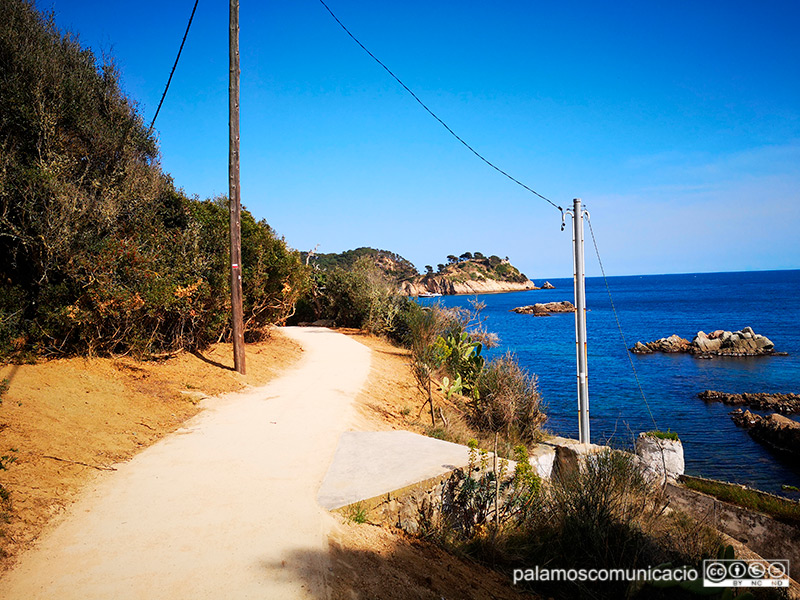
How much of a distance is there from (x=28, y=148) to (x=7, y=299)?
3.38 meters

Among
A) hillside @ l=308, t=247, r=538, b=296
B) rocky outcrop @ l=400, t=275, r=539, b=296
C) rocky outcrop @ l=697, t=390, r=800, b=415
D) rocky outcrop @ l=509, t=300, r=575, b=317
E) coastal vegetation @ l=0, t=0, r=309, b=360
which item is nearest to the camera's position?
coastal vegetation @ l=0, t=0, r=309, b=360

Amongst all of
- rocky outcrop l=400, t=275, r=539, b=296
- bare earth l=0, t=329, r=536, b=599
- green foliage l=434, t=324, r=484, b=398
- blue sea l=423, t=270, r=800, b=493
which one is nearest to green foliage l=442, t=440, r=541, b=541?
bare earth l=0, t=329, r=536, b=599

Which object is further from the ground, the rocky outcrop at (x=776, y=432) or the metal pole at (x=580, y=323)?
the metal pole at (x=580, y=323)

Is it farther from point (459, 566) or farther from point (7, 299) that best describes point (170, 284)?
point (459, 566)

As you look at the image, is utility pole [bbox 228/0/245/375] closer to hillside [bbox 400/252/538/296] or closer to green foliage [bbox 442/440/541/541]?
green foliage [bbox 442/440/541/541]

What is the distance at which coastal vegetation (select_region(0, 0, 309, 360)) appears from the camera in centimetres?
880

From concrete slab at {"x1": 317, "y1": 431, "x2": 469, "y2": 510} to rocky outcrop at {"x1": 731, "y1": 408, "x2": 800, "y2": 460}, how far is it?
13028mm

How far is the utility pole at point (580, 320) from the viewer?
930cm

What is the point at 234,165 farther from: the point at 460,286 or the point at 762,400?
the point at 460,286

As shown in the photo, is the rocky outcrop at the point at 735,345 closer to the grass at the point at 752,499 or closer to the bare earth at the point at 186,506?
the grass at the point at 752,499

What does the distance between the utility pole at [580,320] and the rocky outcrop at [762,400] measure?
14.5m

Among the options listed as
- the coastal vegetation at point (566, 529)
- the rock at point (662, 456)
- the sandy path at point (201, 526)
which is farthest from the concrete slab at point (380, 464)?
the rock at point (662, 456)

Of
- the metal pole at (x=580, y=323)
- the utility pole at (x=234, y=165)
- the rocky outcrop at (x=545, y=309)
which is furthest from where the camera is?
the rocky outcrop at (x=545, y=309)

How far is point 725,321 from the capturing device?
51.9 metres
